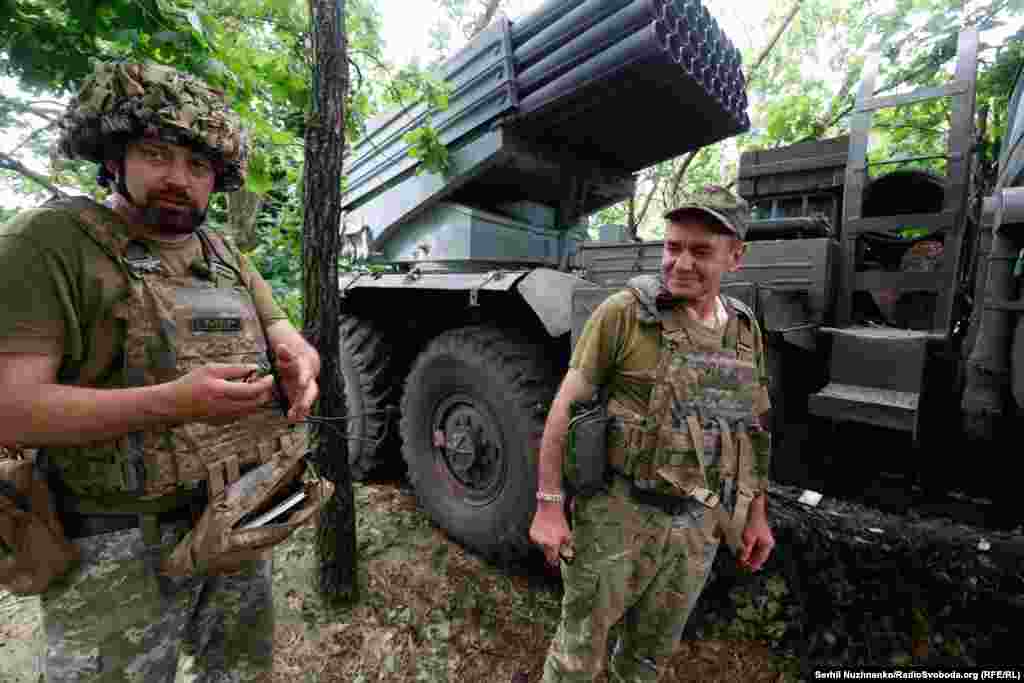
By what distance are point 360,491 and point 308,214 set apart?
7.71 ft

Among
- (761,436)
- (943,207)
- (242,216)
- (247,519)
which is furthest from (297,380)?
(242,216)

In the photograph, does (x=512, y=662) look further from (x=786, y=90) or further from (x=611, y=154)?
(x=786, y=90)

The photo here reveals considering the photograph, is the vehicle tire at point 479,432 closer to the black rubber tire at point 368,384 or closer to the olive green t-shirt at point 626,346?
the black rubber tire at point 368,384

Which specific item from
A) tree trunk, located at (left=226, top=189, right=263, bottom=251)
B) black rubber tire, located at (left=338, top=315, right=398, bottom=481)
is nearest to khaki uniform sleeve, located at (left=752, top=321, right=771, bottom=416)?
black rubber tire, located at (left=338, top=315, right=398, bottom=481)

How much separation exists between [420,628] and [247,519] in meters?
1.46

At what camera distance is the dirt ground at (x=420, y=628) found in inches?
86.4

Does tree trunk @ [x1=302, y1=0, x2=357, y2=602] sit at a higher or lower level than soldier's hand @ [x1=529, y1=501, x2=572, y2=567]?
higher

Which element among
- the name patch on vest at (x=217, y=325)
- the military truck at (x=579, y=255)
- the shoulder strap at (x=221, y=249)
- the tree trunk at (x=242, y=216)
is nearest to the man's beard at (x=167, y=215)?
the shoulder strap at (x=221, y=249)

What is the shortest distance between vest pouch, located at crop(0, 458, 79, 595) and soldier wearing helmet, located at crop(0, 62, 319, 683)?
0.04m

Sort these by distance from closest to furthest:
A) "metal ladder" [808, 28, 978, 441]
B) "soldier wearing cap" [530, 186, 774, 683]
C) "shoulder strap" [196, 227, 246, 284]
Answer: "shoulder strap" [196, 227, 246, 284]
"soldier wearing cap" [530, 186, 774, 683]
"metal ladder" [808, 28, 978, 441]

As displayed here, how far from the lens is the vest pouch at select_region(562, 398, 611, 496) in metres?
1.57

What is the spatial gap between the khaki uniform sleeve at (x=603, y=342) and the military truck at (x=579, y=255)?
0.73 meters

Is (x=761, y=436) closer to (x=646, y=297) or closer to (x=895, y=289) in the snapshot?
(x=646, y=297)

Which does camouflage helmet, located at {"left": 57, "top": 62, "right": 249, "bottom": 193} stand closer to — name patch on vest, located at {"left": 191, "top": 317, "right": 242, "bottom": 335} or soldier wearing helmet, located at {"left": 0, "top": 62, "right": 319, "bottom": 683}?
soldier wearing helmet, located at {"left": 0, "top": 62, "right": 319, "bottom": 683}
